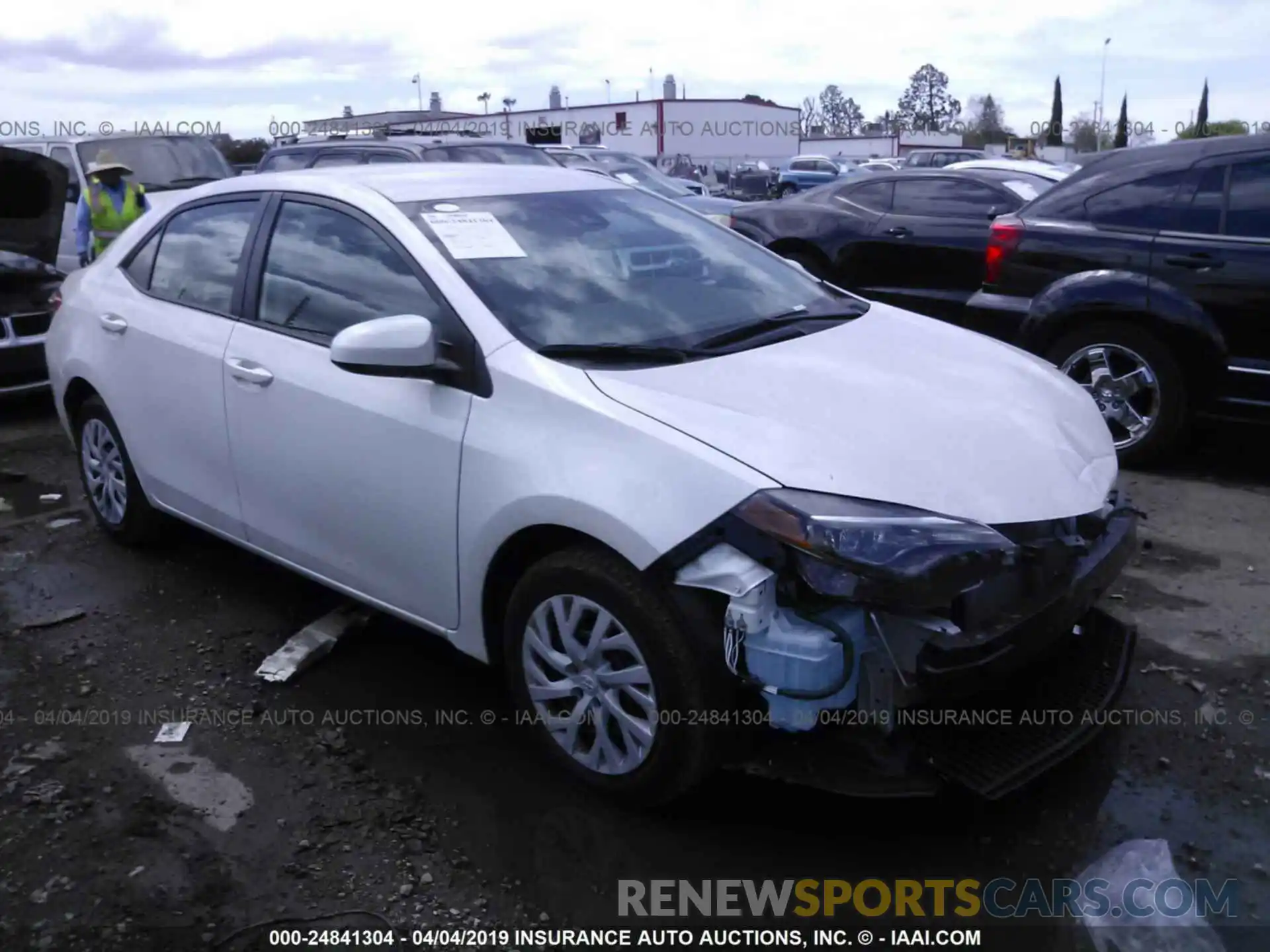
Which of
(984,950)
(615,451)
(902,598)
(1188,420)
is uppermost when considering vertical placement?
(615,451)

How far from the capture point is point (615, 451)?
283 centimetres

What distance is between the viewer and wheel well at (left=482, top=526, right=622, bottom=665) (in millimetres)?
2996

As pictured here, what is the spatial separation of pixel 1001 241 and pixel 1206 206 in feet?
3.53

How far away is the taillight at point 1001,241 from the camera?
20.9 feet

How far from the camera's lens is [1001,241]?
6.43 m

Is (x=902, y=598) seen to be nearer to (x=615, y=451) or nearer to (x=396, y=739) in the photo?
(x=615, y=451)

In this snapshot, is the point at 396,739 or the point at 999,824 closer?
the point at 999,824

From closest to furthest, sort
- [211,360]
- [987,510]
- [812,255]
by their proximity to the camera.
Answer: [987,510]
[211,360]
[812,255]

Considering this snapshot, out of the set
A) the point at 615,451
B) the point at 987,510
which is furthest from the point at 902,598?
the point at 615,451

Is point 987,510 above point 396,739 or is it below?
above

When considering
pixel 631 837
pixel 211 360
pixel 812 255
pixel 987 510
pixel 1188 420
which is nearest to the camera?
pixel 987 510

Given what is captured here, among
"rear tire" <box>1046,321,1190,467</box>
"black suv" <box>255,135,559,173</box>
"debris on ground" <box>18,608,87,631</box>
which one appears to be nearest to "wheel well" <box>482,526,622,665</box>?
"debris on ground" <box>18,608,87,631</box>

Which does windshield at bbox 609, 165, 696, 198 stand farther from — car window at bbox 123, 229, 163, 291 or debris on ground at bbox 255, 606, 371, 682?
debris on ground at bbox 255, 606, 371, 682

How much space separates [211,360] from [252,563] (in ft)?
3.91
